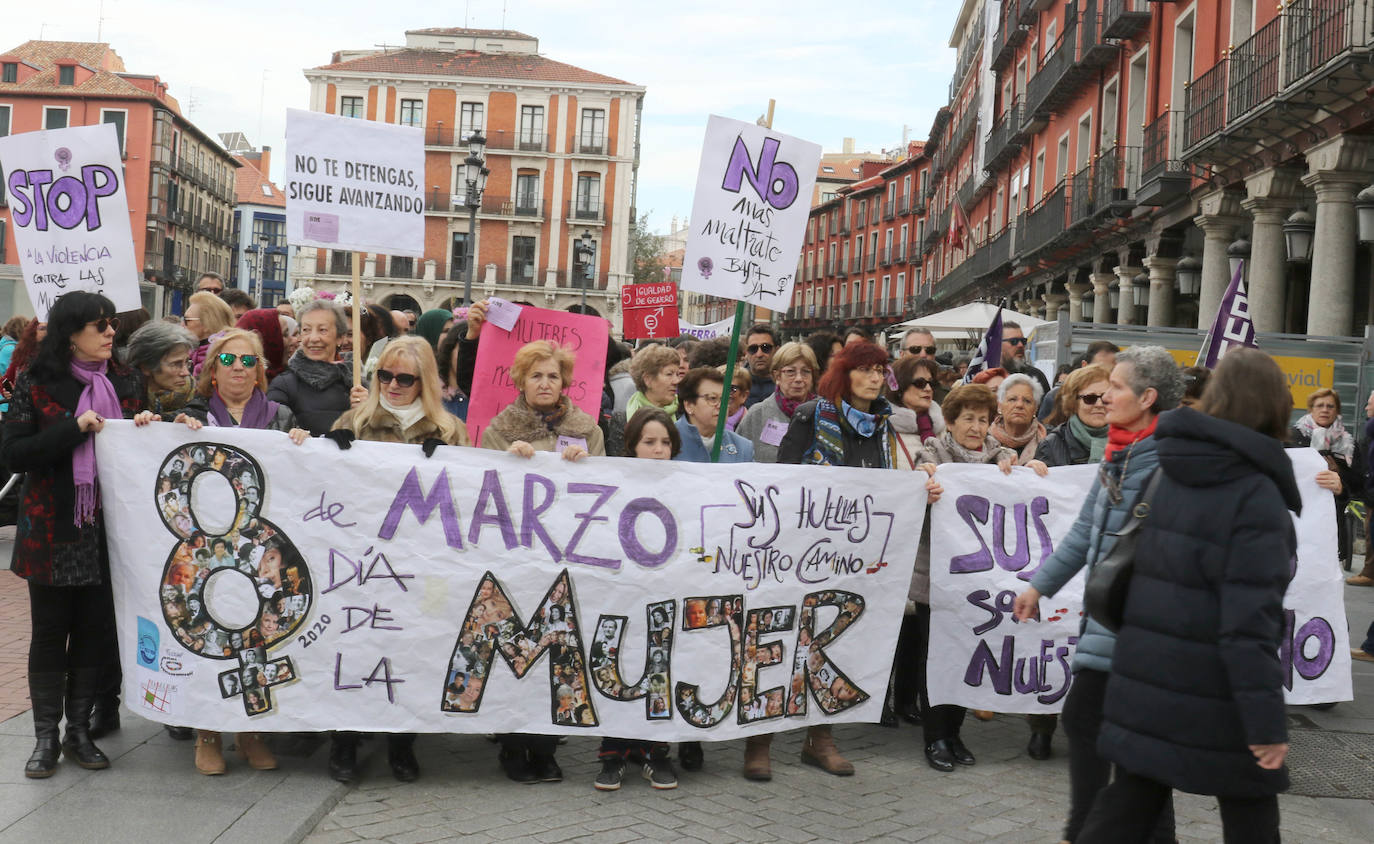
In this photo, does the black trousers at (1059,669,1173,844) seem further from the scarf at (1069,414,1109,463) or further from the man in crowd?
the man in crowd

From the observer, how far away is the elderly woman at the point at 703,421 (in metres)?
5.96

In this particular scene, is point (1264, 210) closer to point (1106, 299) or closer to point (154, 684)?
point (1106, 299)

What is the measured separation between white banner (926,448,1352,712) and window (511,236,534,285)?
63.8 meters

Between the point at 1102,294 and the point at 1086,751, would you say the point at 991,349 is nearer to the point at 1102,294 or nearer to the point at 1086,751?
the point at 1086,751

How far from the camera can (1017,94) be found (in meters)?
33.7

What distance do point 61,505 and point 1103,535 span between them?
11.9ft

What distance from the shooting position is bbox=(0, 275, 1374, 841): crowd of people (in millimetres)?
3336

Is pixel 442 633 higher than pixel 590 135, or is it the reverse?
pixel 590 135

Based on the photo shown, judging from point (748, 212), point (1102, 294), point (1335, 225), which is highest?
point (1102, 294)

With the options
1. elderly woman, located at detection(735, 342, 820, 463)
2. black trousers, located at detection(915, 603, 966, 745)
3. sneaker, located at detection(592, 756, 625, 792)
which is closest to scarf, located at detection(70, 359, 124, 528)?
sneaker, located at detection(592, 756, 625, 792)

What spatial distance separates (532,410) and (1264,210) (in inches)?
525

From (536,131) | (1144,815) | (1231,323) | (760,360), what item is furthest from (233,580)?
(536,131)

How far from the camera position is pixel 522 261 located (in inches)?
2712

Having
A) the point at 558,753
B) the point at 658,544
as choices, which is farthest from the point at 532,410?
the point at 558,753
